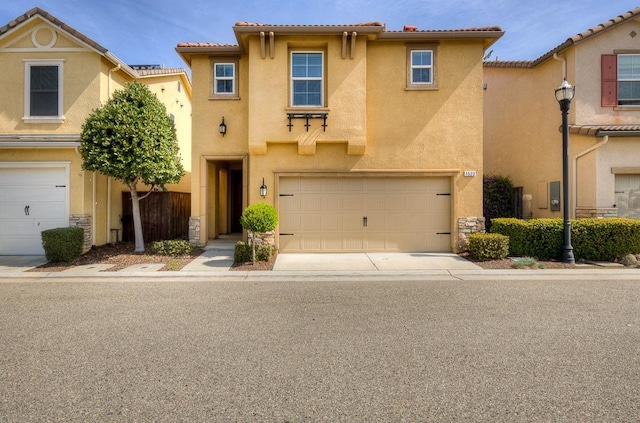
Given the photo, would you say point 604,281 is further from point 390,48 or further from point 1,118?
point 1,118

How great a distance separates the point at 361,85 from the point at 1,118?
468 inches

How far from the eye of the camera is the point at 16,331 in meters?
4.67

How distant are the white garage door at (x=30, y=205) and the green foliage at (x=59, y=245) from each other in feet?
4.40

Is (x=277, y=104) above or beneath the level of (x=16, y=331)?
above

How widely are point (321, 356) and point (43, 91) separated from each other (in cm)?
1317

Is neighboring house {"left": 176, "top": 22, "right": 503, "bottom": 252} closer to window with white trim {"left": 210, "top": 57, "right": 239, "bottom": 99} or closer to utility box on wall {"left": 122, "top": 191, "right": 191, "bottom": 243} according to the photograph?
window with white trim {"left": 210, "top": 57, "right": 239, "bottom": 99}

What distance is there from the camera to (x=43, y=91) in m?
11.4

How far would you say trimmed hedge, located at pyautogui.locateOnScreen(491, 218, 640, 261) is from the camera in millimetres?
9570

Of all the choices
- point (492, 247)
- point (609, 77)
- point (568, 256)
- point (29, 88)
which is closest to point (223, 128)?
point (29, 88)

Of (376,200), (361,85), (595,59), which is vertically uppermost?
(595,59)

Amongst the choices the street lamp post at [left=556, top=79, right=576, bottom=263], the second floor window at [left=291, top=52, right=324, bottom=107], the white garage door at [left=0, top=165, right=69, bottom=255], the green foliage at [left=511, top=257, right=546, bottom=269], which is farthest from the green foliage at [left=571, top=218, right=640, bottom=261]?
the white garage door at [left=0, top=165, right=69, bottom=255]

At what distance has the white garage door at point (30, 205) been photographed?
1083 centimetres

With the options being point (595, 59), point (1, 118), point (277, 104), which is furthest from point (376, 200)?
point (1, 118)

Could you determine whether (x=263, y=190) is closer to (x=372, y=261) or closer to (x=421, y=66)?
(x=372, y=261)
